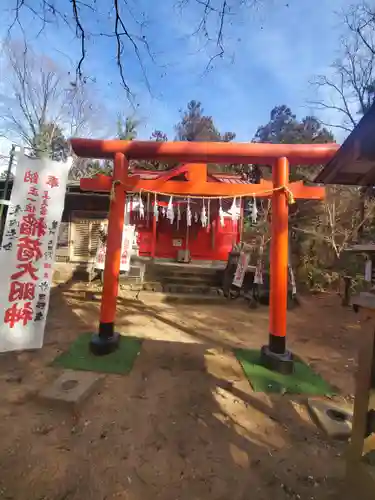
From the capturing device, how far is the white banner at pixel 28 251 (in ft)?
15.5

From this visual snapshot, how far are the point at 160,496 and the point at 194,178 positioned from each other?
509cm

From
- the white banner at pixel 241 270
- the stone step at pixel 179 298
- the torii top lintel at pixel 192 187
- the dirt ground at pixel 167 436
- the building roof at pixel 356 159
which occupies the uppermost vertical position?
the torii top lintel at pixel 192 187

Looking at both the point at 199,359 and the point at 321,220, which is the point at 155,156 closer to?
the point at 199,359

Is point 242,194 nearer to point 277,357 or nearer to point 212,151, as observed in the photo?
point 212,151

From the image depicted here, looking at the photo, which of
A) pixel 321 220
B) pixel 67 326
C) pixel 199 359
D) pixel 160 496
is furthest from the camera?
pixel 321 220

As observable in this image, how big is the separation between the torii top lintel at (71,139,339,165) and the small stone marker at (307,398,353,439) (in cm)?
404

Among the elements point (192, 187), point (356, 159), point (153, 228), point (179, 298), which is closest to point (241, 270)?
point (179, 298)

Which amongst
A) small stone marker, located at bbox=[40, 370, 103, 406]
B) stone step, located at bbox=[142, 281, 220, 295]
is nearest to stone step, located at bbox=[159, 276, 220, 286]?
stone step, located at bbox=[142, 281, 220, 295]

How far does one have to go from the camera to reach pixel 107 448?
3.22m

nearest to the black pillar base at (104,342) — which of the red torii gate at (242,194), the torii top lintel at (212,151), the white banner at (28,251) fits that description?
the red torii gate at (242,194)

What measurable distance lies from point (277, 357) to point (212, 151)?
3.84 m

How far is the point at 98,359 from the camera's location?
17.5 feet

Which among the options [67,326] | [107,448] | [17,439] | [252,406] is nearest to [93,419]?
Result: [107,448]

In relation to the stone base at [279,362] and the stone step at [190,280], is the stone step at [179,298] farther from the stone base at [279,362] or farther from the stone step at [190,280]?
the stone base at [279,362]
